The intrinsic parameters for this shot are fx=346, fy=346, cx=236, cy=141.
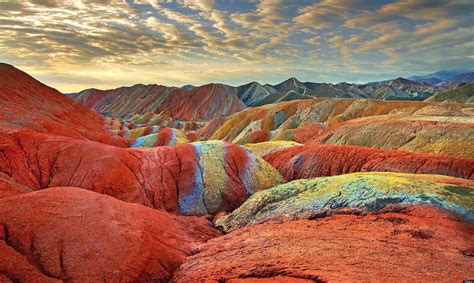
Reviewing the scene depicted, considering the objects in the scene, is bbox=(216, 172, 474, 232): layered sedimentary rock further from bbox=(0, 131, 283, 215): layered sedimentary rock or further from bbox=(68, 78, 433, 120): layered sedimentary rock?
bbox=(68, 78, 433, 120): layered sedimentary rock

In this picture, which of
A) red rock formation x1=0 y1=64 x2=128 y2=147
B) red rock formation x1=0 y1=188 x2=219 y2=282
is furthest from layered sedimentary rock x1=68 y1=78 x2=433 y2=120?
red rock formation x1=0 y1=188 x2=219 y2=282

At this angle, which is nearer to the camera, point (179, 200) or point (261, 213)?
point (261, 213)

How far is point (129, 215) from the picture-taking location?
15.6 m

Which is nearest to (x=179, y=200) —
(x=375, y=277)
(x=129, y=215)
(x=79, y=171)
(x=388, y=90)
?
(x=79, y=171)

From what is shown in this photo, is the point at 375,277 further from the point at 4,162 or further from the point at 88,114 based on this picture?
the point at 88,114

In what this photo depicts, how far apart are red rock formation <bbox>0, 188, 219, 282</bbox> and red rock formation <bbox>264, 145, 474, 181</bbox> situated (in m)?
16.6

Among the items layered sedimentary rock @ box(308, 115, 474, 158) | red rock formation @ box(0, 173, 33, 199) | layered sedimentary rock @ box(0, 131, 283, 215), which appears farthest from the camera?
layered sedimentary rock @ box(308, 115, 474, 158)

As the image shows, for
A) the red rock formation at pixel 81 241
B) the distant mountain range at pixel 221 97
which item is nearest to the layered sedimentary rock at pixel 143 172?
the red rock formation at pixel 81 241

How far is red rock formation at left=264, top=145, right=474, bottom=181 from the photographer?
2466 centimetres

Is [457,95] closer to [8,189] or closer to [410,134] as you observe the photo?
[410,134]

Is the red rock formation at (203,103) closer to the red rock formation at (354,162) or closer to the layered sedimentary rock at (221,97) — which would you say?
the layered sedimentary rock at (221,97)

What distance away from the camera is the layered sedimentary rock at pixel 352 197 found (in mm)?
15069

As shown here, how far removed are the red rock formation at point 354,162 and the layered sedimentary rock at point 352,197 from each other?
7333 millimetres

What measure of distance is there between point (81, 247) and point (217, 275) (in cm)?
517
